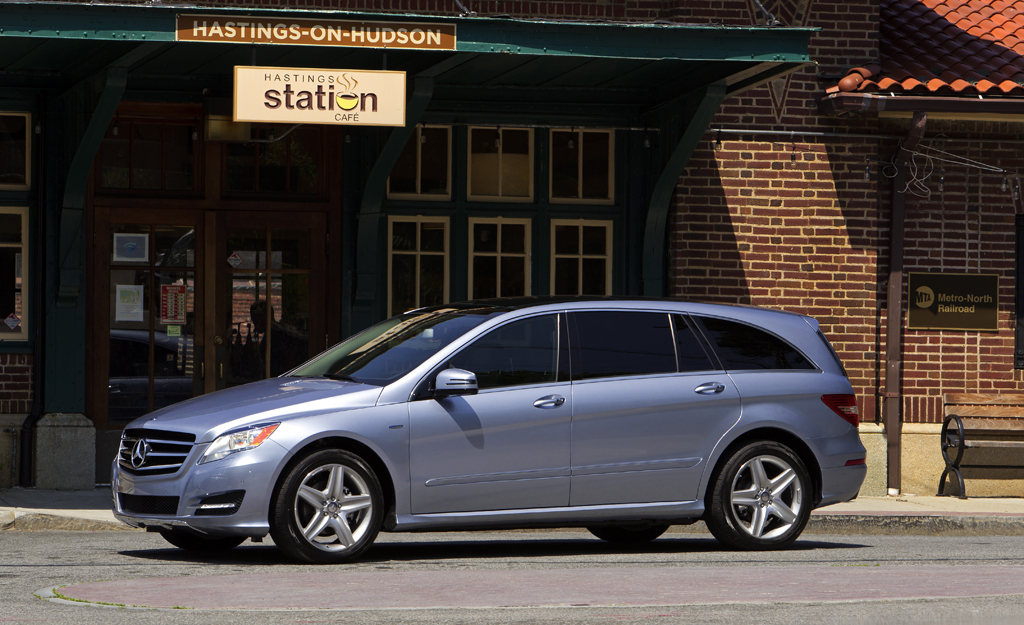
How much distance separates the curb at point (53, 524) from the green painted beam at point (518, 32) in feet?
11.8

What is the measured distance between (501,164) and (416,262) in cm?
128

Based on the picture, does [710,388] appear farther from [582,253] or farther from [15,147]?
[15,147]

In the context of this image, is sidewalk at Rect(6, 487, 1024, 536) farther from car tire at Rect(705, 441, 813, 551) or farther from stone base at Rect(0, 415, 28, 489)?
car tire at Rect(705, 441, 813, 551)

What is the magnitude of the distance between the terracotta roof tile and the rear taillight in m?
4.66

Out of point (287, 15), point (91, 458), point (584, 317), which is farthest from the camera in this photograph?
point (91, 458)

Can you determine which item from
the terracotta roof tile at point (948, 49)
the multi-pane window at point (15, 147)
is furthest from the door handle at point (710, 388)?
the multi-pane window at point (15, 147)

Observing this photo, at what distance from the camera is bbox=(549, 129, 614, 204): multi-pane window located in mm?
13172

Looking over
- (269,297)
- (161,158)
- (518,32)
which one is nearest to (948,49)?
(518,32)

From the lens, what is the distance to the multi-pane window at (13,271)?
12039 millimetres

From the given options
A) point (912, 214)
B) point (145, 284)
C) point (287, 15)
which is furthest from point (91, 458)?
point (912, 214)

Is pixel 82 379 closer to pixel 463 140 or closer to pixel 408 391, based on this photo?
pixel 463 140

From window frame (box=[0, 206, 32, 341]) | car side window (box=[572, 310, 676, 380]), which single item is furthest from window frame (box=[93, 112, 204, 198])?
car side window (box=[572, 310, 676, 380])

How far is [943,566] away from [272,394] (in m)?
4.18

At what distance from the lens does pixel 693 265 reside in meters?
13.1
